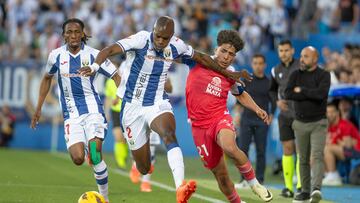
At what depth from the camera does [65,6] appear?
1257 inches

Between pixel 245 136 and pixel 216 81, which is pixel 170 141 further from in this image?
pixel 245 136

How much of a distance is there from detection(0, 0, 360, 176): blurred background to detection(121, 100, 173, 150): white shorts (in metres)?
13.8

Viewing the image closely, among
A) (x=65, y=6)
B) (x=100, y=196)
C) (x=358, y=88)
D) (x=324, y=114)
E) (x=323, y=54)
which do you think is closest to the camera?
(x=100, y=196)

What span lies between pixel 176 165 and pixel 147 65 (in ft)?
4.73

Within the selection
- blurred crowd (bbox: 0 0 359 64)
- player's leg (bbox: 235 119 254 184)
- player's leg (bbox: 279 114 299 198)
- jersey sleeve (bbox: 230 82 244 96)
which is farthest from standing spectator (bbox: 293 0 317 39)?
jersey sleeve (bbox: 230 82 244 96)

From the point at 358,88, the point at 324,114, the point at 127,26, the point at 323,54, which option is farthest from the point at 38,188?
the point at 127,26

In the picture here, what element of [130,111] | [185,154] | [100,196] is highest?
[130,111]

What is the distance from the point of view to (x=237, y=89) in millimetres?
13242

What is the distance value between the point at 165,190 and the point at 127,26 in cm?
1407

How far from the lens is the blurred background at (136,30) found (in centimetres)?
2858

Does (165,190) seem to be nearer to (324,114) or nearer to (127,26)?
(324,114)

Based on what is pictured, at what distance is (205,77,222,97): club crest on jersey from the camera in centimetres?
1293

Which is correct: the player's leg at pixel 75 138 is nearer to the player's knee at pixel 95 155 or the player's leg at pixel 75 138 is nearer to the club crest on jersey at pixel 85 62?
the player's knee at pixel 95 155

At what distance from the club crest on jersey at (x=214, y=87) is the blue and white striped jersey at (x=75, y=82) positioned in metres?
1.52
